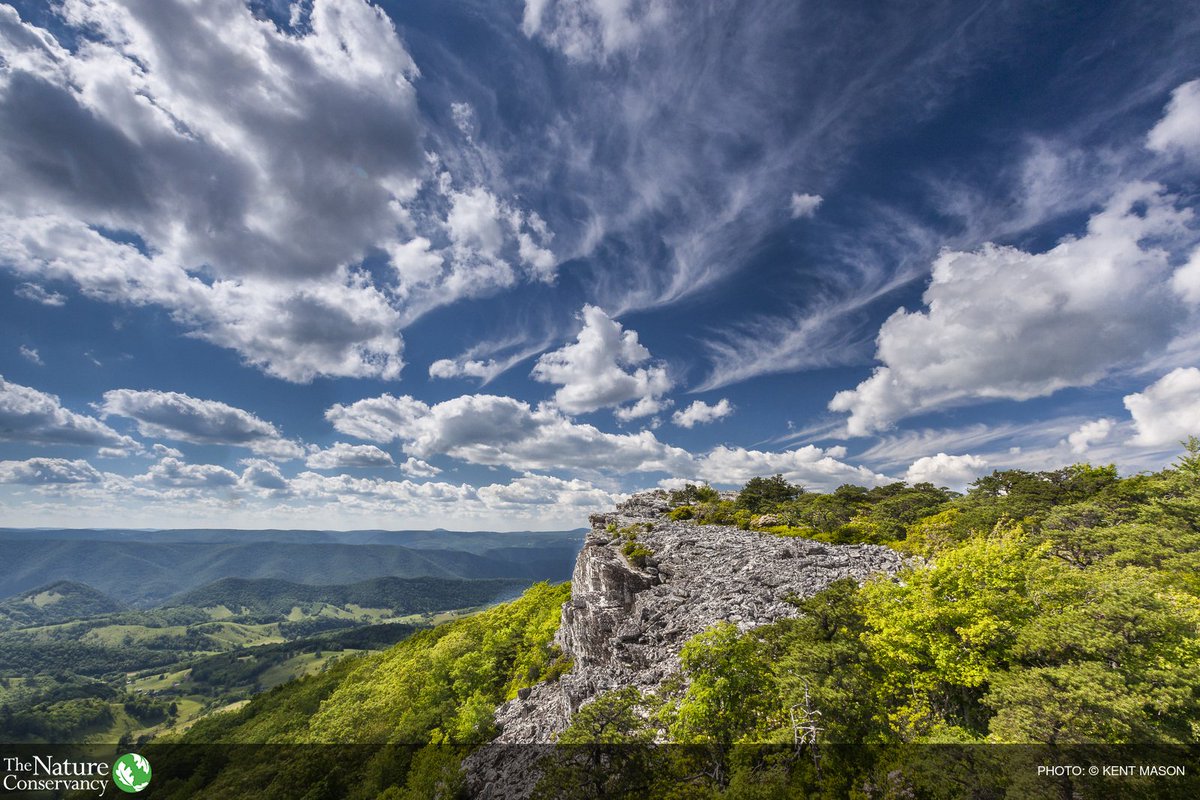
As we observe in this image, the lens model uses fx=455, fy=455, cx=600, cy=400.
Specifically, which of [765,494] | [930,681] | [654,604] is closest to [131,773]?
[654,604]

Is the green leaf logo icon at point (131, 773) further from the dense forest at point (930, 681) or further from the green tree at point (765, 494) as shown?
the green tree at point (765, 494)

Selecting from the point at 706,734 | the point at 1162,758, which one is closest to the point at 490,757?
the point at 706,734

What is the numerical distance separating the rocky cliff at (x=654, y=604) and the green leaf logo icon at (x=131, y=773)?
50.5 m

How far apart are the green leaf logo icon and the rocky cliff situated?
5054 cm

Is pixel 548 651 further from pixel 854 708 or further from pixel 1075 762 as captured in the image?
pixel 1075 762

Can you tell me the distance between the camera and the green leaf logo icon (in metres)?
59.3

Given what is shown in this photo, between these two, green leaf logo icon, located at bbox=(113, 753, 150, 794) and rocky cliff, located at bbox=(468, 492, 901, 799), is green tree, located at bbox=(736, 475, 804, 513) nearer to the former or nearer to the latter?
rocky cliff, located at bbox=(468, 492, 901, 799)

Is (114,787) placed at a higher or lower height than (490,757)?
lower

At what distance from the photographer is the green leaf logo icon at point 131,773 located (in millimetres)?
59278

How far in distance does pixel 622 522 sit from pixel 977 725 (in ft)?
190

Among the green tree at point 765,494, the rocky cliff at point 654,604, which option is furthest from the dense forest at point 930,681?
the green tree at point 765,494

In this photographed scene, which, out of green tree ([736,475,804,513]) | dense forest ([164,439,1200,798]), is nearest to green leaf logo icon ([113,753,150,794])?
dense forest ([164,439,1200,798])

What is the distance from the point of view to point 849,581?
4206 cm

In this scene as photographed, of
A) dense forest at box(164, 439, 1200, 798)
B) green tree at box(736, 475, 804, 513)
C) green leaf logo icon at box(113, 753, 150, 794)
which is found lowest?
green leaf logo icon at box(113, 753, 150, 794)
